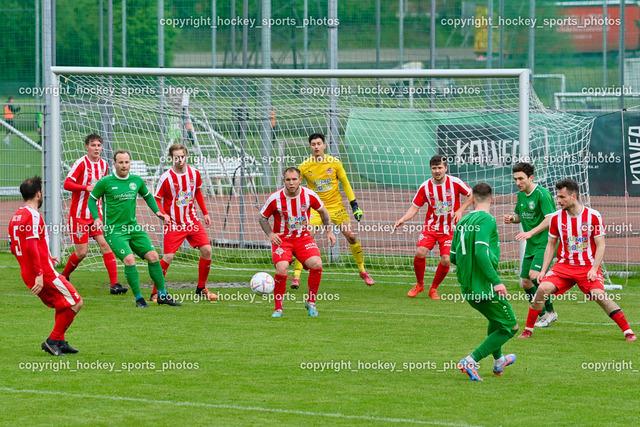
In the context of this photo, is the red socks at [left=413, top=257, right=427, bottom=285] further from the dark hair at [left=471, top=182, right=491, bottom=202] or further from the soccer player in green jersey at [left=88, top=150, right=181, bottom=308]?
the dark hair at [left=471, top=182, right=491, bottom=202]

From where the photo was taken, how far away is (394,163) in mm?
15430

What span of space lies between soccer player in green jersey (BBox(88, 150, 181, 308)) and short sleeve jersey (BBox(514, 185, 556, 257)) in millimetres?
4187

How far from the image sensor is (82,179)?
38.4ft

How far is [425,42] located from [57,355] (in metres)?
14.4

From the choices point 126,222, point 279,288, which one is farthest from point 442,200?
point 126,222

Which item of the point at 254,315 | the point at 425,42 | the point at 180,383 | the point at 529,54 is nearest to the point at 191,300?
the point at 254,315

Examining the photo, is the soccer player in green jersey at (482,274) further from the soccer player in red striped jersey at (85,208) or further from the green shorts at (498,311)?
the soccer player in red striped jersey at (85,208)

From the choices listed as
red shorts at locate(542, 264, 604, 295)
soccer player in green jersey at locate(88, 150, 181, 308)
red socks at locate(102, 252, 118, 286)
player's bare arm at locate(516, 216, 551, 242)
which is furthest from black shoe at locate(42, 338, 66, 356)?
player's bare arm at locate(516, 216, 551, 242)

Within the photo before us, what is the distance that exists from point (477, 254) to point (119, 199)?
5344 millimetres

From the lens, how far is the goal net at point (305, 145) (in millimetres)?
14414

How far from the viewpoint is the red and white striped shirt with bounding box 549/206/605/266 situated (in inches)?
337

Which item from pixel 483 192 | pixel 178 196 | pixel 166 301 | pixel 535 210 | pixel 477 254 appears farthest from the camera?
pixel 178 196

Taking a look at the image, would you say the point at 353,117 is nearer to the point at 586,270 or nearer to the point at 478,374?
the point at 586,270

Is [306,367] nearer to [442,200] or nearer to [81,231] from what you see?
[442,200]
